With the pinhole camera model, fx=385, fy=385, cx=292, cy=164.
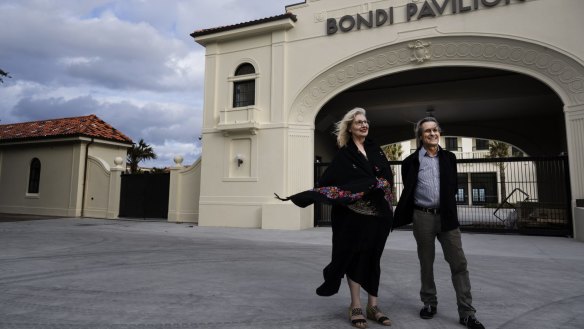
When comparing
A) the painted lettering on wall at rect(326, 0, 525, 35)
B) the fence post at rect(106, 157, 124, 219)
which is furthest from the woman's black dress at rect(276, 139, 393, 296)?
the fence post at rect(106, 157, 124, 219)

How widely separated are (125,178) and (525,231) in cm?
1600

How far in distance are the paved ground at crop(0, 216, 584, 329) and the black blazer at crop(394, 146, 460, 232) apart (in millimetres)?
900

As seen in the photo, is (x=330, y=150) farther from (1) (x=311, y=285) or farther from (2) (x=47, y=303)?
(2) (x=47, y=303)

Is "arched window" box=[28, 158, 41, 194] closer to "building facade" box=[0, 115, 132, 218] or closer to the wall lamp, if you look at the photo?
"building facade" box=[0, 115, 132, 218]

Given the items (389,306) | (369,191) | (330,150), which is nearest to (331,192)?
(369,191)

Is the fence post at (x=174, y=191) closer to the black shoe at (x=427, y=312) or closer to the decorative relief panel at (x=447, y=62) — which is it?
the decorative relief panel at (x=447, y=62)

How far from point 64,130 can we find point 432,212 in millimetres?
20890

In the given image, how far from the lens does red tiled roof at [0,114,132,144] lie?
1919 centimetres

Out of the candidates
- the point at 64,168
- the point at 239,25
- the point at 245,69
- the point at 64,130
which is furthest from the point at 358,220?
the point at 64,130

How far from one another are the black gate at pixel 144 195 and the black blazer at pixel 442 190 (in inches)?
557

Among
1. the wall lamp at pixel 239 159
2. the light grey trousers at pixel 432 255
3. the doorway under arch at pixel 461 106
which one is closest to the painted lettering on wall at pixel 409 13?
the doorway under arch at pixel 461 106

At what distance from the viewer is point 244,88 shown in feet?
47.9

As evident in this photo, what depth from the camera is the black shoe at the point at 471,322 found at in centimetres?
315

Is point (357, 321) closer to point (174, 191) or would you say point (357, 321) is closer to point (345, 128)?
point (345, 128)
